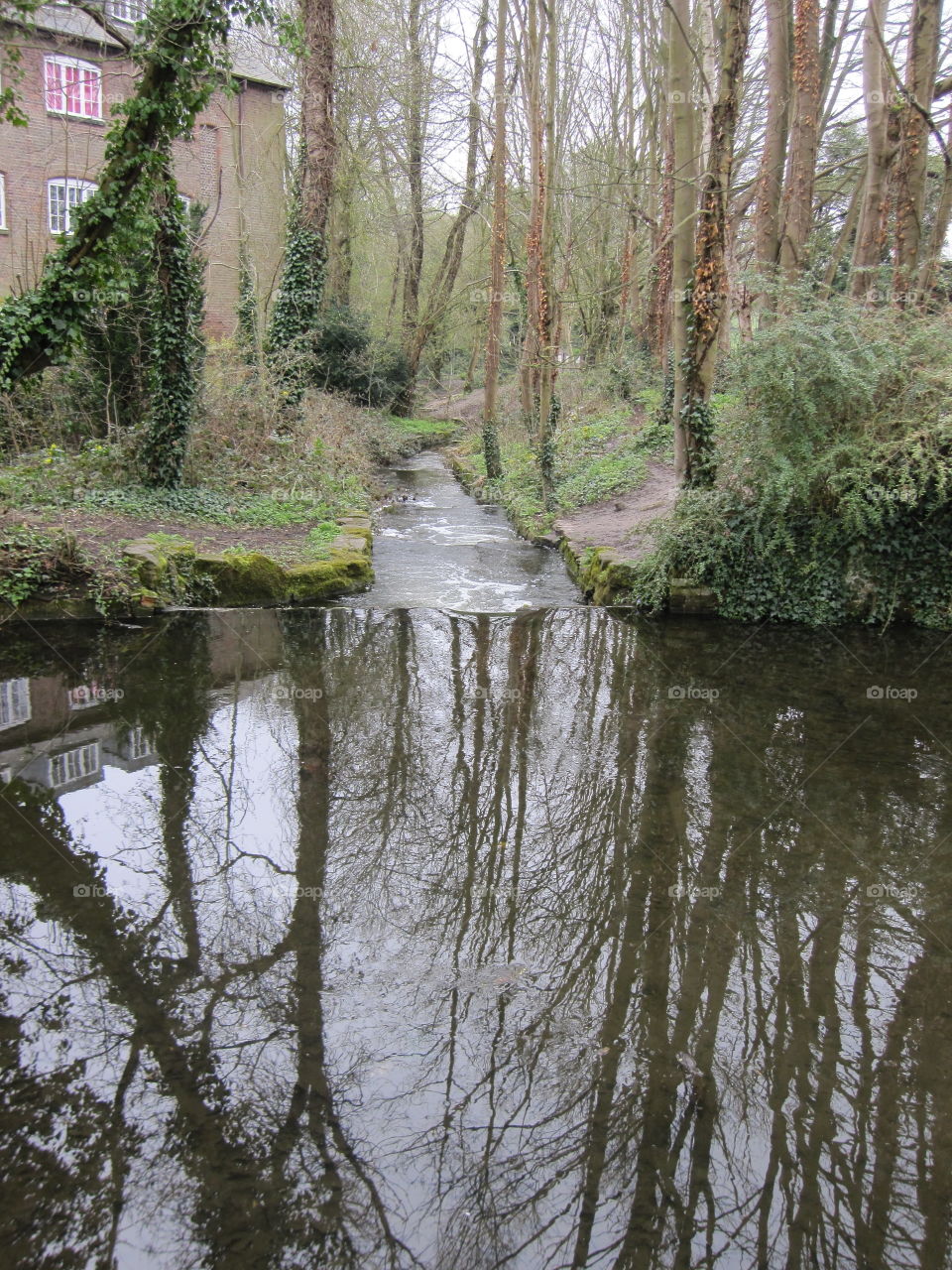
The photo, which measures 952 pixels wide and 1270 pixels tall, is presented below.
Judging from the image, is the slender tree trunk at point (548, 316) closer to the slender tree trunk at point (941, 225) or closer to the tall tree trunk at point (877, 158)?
the tall tree trunk at point (877, 158)

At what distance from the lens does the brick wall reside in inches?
848

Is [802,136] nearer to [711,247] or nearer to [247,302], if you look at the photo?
[711,247]

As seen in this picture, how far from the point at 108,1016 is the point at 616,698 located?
4624 mm

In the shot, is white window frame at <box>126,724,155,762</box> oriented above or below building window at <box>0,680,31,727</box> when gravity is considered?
below

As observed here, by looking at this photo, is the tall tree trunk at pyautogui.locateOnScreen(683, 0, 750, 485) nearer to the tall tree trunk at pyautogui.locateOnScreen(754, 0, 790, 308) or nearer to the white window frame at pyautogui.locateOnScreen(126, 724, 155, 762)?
the tall tree trunk at pyautogui.locateOnScreen(754, 0, 790, 308)

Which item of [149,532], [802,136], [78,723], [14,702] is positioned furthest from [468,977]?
[802,136]

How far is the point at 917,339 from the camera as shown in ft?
28.8

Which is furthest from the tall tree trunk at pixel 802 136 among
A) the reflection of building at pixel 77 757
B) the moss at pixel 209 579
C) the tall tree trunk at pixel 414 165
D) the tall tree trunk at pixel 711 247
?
the reflection of building at pixel 77 757

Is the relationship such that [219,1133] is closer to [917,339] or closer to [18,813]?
[18,813]

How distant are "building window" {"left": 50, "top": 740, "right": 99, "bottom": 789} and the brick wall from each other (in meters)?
16.4

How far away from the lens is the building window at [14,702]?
602cm

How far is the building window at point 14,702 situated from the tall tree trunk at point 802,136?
38.8 ft

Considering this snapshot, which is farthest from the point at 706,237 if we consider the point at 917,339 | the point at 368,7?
the point at 368,7

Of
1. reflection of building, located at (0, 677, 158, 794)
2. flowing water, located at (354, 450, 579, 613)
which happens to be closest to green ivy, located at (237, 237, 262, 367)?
flowing water, located at (354, 450, 579, 613)
